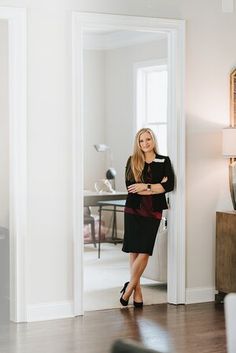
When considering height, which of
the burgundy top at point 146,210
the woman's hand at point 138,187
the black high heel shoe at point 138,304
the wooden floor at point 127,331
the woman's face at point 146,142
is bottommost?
the wooden floor at point 127,331

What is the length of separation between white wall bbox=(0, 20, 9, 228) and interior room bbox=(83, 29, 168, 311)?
2.49 m

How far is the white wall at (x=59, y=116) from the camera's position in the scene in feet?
17.9

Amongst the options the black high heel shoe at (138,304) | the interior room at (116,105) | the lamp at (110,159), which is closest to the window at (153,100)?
the interior room at (116,105)

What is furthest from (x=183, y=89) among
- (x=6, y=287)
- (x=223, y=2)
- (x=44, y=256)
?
(x=6, y=287)

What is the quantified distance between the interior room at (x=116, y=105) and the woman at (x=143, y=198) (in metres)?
2.27

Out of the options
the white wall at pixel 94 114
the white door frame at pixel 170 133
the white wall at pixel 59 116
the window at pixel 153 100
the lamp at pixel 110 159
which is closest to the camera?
the white wall at pixel 59 116

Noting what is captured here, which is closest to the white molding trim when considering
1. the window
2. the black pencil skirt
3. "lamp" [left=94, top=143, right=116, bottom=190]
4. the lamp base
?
the window

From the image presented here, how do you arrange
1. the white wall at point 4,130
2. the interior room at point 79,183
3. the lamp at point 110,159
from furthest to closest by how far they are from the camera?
the lamp at point 110,159, the white wall at point 4,130, the interior room at point 79,183

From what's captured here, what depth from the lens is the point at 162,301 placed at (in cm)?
618

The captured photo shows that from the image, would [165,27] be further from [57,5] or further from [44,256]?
[44,256]

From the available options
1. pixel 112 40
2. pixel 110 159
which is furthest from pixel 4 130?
pixel 112 40

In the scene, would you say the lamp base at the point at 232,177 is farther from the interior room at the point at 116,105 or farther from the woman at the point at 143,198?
the interior room at the point at 116,105

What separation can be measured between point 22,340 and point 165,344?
0.97 metres

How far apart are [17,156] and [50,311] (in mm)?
1216
